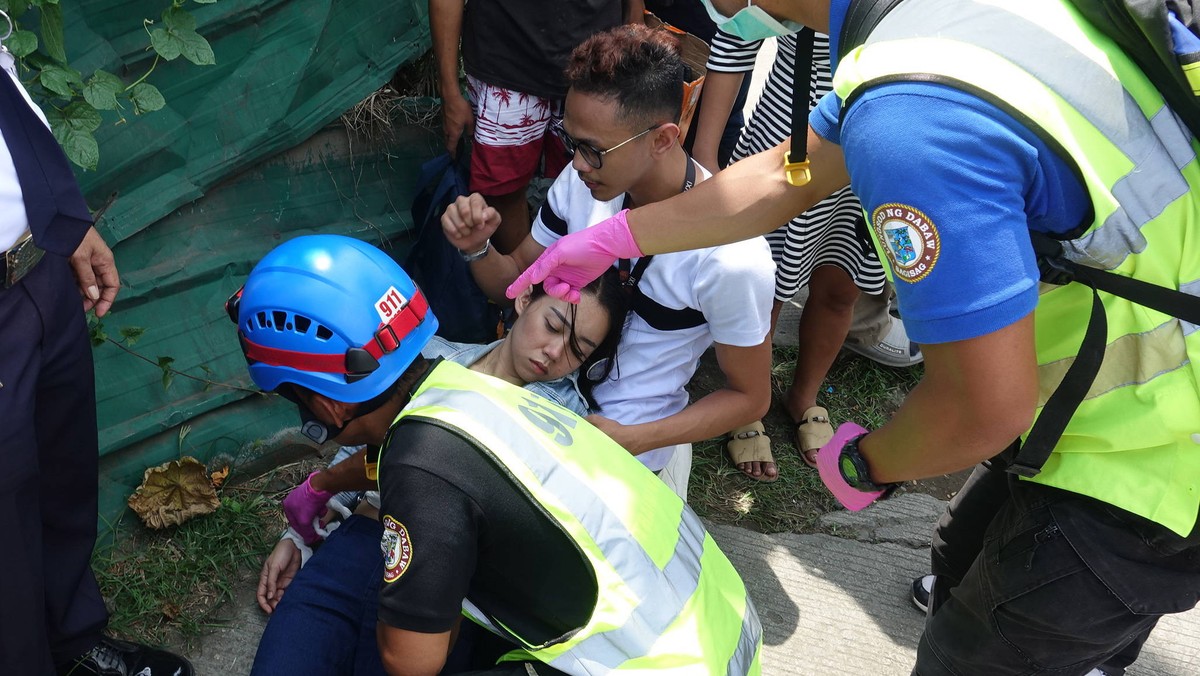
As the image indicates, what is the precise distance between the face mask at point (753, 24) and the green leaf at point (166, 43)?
1.31 m

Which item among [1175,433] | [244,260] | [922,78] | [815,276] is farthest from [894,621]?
[244,260]

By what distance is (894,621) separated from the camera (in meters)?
3.01

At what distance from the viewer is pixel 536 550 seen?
5.34 ft

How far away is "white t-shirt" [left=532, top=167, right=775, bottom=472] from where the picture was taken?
239 cm

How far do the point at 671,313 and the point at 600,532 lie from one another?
3.19 feet

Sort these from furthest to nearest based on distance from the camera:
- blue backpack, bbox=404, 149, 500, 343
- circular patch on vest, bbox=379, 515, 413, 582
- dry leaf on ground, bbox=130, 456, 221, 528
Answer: blue backpack, bbox=404, 149, 500, 343, dry leaf on ground, bbox=130, 456, 221, 528, circular patch on vest, bbox=379, 515, 413, 582

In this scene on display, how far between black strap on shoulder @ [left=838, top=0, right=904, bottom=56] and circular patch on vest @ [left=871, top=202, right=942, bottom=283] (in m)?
0.34

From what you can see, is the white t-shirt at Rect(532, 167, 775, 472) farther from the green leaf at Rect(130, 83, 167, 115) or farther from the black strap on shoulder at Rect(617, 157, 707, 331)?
the green leaf at Rect(130, 83, 167, 115)

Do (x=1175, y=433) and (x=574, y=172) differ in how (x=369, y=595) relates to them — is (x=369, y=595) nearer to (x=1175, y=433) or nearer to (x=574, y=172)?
(x=574, y=172)

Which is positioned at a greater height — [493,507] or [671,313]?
[493,507]

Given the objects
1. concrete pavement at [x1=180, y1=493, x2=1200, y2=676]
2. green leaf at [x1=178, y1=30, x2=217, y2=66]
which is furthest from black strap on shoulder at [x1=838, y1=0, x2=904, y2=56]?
concrete pavement at [x1=180, y1=493, x2=1200, y2=676]

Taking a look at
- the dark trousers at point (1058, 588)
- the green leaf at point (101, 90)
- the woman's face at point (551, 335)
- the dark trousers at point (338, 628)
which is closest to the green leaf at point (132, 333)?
the green leaf at point (101, 90)

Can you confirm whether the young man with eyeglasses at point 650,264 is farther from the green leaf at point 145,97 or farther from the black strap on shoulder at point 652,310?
the green leaf at point 145,97

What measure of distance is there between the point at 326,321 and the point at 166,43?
3.02 ft
